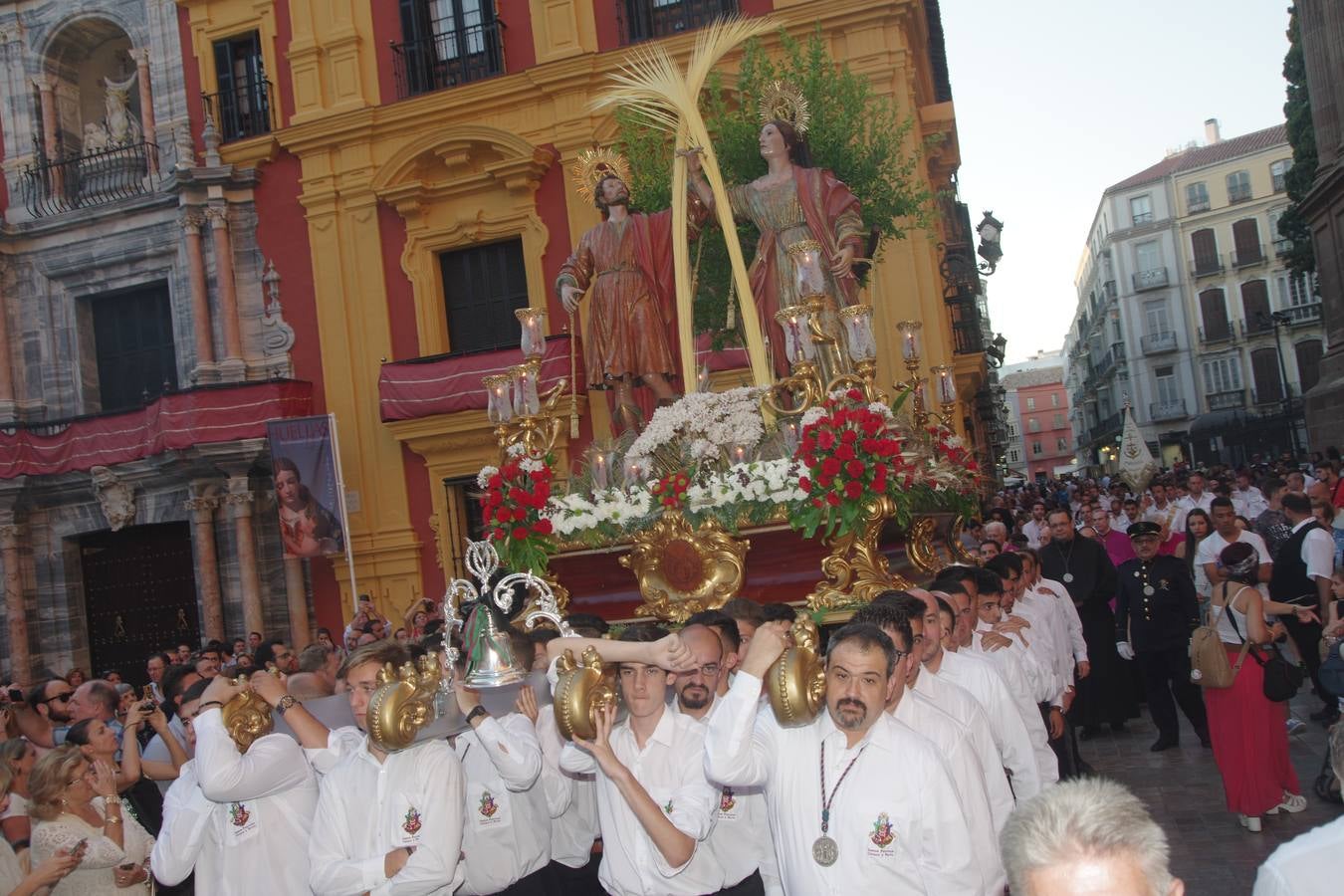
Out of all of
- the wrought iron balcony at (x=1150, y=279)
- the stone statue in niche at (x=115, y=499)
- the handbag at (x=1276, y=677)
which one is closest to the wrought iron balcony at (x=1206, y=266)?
the wrought iron balcony at (x=1150, y=279)

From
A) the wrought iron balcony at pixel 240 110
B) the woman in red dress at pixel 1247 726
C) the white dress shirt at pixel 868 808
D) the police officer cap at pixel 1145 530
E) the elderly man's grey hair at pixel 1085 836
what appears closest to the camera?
the elderly man's grey hair at pixel 1085 836

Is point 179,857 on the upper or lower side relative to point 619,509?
lower

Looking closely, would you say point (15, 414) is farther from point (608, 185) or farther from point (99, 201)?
point (608, 185)

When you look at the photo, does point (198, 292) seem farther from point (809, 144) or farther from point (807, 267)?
point (807, 267)

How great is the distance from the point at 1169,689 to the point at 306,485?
10983mm

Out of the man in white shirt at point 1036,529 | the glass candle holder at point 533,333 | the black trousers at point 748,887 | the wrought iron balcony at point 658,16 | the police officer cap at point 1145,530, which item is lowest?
the black trousers at point 748,887

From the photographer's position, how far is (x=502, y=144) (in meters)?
17.3

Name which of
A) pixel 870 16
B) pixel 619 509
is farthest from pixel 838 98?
pixel 619 509

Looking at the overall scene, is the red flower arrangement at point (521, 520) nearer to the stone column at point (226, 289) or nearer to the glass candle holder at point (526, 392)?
the glass candle holder at point (526, 392)

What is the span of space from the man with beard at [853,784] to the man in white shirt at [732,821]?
1.97 ft

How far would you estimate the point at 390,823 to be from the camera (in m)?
4.09

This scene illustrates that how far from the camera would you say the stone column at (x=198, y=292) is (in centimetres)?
1836

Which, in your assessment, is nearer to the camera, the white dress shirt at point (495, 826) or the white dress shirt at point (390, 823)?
the white dress shirt at point (390, 823)

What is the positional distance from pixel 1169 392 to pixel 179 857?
55.7 metres
